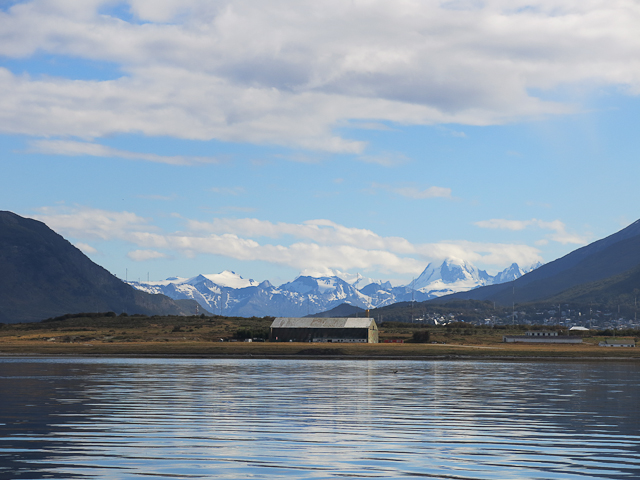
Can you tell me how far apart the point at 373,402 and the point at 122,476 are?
76.5 feet

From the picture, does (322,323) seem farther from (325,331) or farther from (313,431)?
(313,431)

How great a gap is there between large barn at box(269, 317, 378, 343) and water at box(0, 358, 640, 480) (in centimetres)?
9858

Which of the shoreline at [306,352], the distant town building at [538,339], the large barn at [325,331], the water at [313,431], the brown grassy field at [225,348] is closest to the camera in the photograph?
the water at [313,431]

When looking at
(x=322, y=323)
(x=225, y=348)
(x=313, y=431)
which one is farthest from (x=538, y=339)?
(x=313, y=431)

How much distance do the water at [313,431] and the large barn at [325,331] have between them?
9858cm

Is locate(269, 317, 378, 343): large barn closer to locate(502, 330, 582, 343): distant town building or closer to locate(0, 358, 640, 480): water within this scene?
locate(502, 330, 582, 343): distant town building

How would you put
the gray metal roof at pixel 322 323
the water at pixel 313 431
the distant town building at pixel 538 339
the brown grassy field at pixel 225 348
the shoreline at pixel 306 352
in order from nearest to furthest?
the water at pixel 313 431 → the shoreline at pixel 306 352 → the brown grassy field at pixel 225 348 → the gray metal roof at pixel 322 323 → the distant town building at pixel 538 339

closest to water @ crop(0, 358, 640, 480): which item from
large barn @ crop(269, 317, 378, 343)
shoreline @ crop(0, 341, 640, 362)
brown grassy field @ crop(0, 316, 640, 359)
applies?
shoreline @ crop(0, 341, 640, 362)

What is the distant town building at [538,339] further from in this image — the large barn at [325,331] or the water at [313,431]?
the water at [313,431]

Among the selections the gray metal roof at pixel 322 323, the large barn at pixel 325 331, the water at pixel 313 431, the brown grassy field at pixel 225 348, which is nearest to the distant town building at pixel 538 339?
the brown grassy field at pixel 225 348

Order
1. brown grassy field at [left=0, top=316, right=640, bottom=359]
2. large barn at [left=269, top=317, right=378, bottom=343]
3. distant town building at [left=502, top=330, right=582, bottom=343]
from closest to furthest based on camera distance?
brown grassy field at [left=0, top=316, right=640, bottom=359]
large barn at [left=269, top=317, right=378, bottom=343]
distant town building at [left=502, top=330, right=582, bottom=343]

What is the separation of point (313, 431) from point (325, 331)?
12459 cm

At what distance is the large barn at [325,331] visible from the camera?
495ft

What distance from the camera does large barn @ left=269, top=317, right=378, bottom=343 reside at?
495 ft
